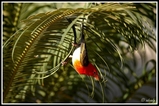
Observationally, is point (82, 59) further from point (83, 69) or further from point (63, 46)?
point (63, 46)

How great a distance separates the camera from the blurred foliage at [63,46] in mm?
901

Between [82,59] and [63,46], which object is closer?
[82,59]

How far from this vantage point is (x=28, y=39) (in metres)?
1.09

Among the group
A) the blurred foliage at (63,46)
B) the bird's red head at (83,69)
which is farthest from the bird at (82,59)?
the blurred foliage at (63,46)

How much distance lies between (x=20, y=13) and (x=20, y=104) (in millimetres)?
412

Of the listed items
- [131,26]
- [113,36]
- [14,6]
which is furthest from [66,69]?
[131,26]

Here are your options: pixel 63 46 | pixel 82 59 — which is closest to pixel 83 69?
pixel 82 59

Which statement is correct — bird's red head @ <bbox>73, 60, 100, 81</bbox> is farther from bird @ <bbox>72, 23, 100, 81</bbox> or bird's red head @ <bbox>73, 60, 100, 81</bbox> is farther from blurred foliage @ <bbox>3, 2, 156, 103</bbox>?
blurred foliage @ <bbox>3, 2, 156, 103</bbox>

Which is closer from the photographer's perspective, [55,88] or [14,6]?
[14,6]

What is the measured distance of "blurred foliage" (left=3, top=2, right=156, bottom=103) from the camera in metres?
0.90

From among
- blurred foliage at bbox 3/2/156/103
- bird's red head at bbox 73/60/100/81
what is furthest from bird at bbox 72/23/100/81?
blurred foliage at bbox 3/2/156/103

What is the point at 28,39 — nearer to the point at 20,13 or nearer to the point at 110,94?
the point at 20,13

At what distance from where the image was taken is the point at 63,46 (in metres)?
1.02

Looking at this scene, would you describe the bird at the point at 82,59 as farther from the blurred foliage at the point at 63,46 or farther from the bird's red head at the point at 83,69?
the blurred foliage at the point at 63,46
